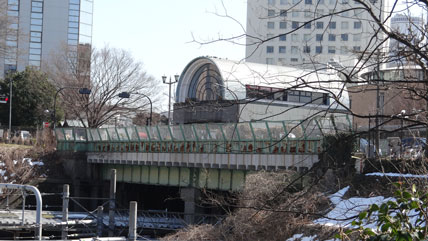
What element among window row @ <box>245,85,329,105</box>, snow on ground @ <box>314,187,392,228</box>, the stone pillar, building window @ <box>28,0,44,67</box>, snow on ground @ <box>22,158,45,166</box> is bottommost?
the stone pillar

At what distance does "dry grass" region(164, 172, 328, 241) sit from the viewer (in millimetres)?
22870

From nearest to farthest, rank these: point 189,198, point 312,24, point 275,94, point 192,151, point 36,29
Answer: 1. point 275,94
2. point 312,24
3. point 192,151
4. point 189,198
5. point 36,29

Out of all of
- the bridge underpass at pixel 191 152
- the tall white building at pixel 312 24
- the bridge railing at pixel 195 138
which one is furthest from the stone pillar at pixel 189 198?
the tall white building at pixel 312 24

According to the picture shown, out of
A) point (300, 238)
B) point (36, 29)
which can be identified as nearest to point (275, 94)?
point (300, 238)

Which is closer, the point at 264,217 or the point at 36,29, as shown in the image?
the point at 264,217

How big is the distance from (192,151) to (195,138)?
2.71 ft

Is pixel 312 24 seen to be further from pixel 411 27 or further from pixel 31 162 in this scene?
pixel 31 162

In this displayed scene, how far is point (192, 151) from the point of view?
41375 mm

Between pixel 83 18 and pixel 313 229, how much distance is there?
90.0m

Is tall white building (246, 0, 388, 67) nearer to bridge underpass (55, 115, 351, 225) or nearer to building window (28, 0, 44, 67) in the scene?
bridge underpass (55, 115, 351, 225)

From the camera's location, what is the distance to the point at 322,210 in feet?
80.4

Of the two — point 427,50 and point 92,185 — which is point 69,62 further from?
point 427,50

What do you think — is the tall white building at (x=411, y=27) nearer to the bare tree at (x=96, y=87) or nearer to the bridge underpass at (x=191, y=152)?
the bridge underpass at (x=191, y=152)

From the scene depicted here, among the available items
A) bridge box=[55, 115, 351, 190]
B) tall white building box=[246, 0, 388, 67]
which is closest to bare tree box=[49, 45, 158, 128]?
bridge box=[55, 115, 351, 190]
